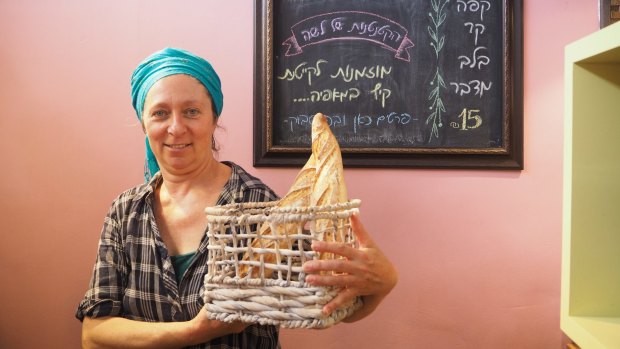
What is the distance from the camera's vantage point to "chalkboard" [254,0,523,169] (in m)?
1.86

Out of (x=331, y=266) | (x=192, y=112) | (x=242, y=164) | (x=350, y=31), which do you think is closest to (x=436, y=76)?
(x=350, y=31)

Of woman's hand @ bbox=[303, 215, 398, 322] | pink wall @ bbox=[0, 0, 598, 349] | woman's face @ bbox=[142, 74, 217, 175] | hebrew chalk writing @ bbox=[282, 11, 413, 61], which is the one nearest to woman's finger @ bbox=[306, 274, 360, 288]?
woman's hand @ bbox=[303, 215, 398, 322]

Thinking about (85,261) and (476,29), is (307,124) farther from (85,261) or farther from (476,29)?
(85,261)

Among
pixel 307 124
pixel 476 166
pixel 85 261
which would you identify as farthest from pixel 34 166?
pixel 476 166

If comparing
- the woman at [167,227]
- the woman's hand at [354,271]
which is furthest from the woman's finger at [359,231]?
the woman at [167,227]

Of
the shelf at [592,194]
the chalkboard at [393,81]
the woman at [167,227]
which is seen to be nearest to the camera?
the shelf at [592,194]

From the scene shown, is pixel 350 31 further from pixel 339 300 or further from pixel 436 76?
pixel 339 300

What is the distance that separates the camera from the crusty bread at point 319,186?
0.97m

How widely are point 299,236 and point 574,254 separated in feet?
1.67

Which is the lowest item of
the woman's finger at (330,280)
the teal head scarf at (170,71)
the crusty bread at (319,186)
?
the woman's finger at (330,280)

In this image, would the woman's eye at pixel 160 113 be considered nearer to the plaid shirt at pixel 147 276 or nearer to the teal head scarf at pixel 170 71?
the teal head scarf at pixel 170 71

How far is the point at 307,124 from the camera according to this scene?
6.40 ft

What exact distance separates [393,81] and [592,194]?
988mm

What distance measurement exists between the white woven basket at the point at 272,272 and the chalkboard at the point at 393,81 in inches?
37.8
